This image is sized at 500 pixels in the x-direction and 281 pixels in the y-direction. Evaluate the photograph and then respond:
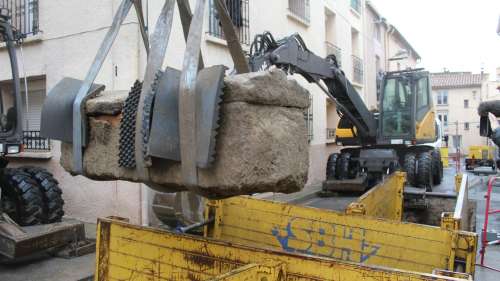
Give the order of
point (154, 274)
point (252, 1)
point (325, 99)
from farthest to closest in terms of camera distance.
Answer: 1. point (325, 99)
2. point (252, 1)
3. point (154, 274)

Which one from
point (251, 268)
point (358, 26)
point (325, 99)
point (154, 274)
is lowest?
point (154, 274)

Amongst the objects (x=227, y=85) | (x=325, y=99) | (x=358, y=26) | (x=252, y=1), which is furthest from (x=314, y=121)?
(x=227, y=85)

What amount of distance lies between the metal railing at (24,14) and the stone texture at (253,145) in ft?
22.2

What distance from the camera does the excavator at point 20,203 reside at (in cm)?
481

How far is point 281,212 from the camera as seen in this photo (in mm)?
4051

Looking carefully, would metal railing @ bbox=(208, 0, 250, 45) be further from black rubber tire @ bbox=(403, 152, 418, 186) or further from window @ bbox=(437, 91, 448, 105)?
window @ bbox=(437, 91, 448, 105)

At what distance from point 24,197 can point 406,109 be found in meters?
8.17

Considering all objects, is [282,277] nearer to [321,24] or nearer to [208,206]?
[208,206]

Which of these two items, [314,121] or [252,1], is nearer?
[252,1]

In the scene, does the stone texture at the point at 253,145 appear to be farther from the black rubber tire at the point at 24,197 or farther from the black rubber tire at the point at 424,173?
the black rubber tire at the point at 424,173

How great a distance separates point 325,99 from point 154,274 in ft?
36.7

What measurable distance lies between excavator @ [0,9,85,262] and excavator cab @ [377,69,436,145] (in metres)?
7.41

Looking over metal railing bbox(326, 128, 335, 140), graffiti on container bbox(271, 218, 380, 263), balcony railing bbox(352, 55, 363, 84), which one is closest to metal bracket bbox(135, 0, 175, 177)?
graffiti on container bbox(271, 218, 380, 263)

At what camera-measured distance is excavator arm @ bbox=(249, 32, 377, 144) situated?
23.3 feet
